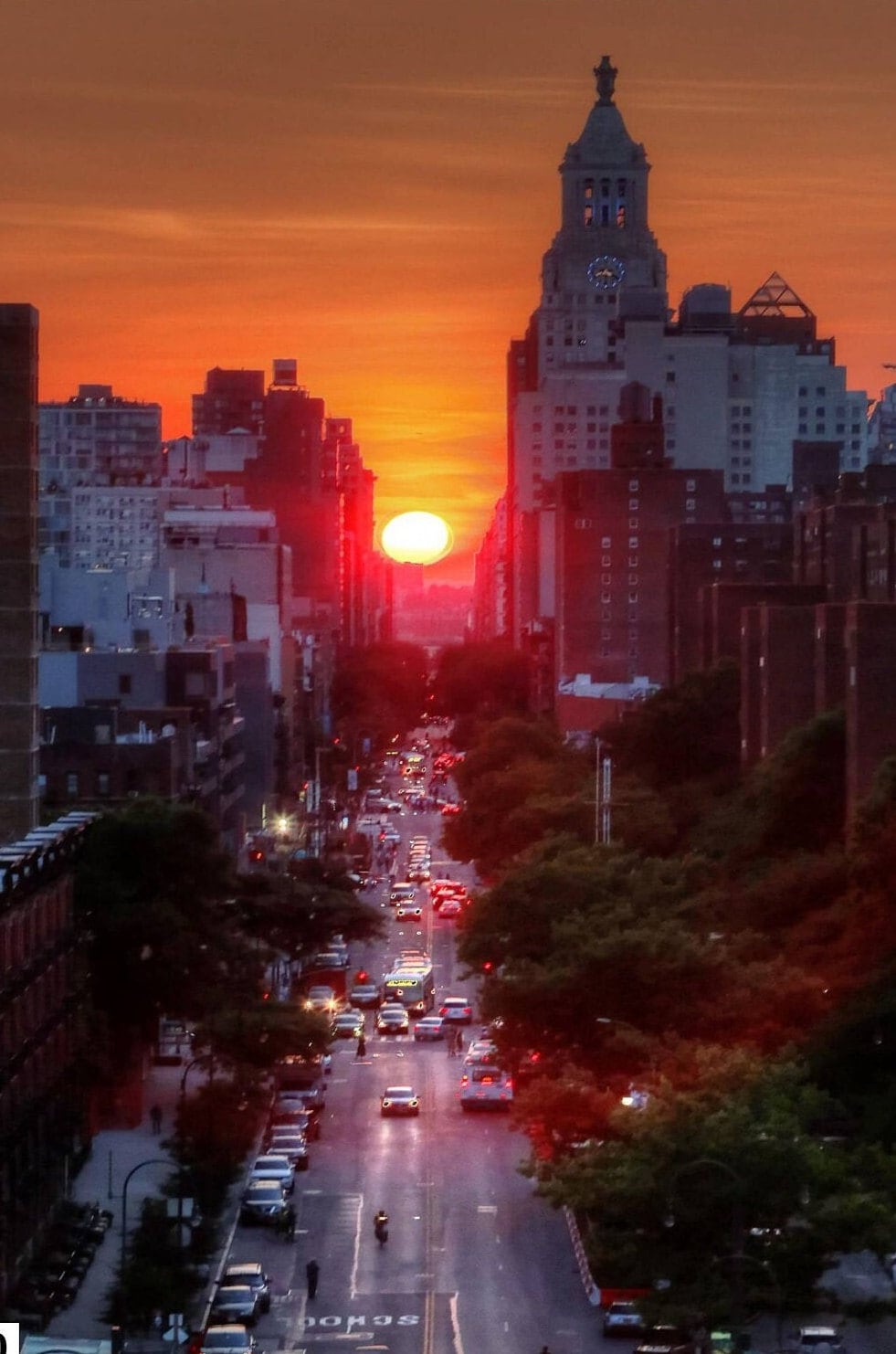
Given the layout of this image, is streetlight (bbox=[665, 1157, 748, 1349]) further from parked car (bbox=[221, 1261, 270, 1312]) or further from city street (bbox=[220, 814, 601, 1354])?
parked car (bbox=[221, 1261, 270, 1312])

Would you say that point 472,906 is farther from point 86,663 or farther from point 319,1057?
point 86,663

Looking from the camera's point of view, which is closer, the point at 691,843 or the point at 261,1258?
the point at 261,1258

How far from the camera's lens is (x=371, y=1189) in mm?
56312

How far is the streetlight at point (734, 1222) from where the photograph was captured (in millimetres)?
38625

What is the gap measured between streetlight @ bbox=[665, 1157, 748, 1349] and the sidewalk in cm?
845

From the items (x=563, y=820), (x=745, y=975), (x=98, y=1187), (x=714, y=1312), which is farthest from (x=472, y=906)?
(x=714, y=1312)

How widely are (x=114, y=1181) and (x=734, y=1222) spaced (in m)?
19.6

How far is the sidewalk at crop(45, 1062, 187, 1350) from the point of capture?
44.8 m

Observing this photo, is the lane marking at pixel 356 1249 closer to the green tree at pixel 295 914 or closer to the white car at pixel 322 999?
the green tree at pixel 295 914

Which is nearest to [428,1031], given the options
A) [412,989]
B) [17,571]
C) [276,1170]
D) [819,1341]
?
[412,989]

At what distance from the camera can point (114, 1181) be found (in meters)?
55.9

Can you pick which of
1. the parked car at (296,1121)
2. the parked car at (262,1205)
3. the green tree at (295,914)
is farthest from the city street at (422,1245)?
the green tree at (295,914)

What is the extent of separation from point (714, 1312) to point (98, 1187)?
19.0 metres

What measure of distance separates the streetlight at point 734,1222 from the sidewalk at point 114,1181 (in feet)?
27.7
